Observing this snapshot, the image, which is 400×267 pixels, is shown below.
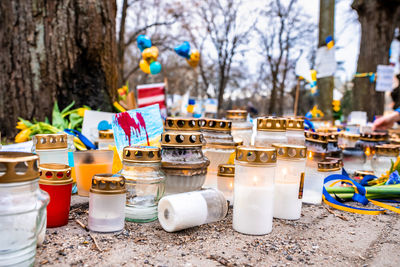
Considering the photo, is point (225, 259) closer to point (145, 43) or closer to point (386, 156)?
point (386, 156)

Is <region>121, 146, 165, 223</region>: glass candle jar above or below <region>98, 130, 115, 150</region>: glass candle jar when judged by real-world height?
below

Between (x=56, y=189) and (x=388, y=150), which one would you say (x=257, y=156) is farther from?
(x=388, y=150)

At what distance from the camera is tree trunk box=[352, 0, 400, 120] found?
8.09 m

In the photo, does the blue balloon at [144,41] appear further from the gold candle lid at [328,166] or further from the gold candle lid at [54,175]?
the gold candle lid at [54,175]

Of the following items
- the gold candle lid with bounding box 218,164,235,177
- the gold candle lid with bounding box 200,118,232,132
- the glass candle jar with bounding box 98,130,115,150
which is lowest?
the gold candle lid with bounding box 218,164,235,177

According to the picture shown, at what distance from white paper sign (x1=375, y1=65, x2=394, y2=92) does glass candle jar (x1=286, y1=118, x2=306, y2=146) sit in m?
6.66

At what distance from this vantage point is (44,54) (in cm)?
308

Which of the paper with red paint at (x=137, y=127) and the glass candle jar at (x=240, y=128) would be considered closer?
the paper with red paint at (x=137, y=127)

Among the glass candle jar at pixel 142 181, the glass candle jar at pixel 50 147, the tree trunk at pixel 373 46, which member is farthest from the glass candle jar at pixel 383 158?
the tree trunk at pixel 373 46

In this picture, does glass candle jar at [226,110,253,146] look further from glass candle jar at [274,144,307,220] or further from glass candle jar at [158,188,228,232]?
glass candle jar at [158,188,228,232]

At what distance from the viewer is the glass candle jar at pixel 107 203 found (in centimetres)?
124

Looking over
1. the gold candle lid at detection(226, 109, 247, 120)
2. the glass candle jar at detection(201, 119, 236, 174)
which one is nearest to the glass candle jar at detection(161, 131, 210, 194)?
the glass candle jar at detection(201, 119, 236, 174)

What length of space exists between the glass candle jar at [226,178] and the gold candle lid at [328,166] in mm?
516

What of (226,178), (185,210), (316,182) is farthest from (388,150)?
(185,210)
